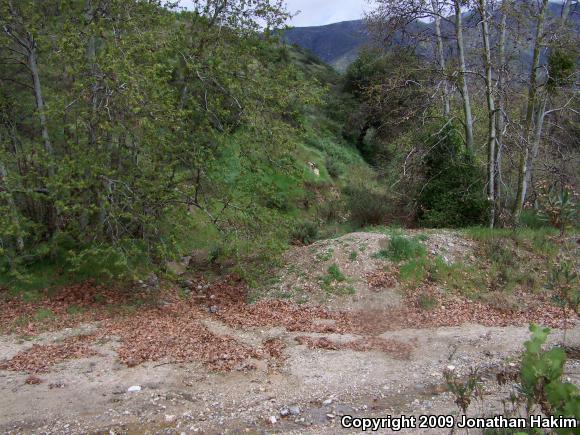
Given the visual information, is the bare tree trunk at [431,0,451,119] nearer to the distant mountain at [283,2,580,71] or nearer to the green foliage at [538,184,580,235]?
the green foliage at [538,184,580,235]

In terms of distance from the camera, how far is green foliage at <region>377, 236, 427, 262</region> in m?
12.2

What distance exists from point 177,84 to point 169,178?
3219 millimetres

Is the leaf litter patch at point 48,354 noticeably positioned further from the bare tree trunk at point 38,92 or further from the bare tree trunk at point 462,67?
the bare tree trunk at point 462,67

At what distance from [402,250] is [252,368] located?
17.5 ft

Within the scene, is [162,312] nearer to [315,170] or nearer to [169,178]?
[169,178]

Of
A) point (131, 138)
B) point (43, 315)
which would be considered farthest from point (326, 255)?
point (43, 315)

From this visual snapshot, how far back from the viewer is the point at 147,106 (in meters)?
10.7

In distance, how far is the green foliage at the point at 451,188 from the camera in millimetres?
15211

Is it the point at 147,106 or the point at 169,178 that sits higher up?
the point at 147,106

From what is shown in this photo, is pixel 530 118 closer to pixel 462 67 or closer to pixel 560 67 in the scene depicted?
pixel 560 67

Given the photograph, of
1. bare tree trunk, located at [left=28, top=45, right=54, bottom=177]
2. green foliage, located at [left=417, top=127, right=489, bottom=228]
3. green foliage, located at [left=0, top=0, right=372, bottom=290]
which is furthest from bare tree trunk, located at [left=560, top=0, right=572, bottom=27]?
bare tree trunk, located at [left=28, top=45, right=54, bottom=177]

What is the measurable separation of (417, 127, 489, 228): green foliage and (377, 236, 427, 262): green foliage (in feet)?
11.1

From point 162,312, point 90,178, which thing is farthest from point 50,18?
point 162,312

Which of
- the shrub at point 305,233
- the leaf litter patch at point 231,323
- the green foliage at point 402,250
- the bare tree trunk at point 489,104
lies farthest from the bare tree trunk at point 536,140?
the shrub at point 305,233
